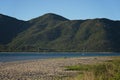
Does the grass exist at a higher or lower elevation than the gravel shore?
higher

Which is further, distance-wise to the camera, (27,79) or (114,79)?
(27,79)

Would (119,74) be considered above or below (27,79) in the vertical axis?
above

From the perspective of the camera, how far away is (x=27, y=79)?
906 inches

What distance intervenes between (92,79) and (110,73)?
137 centimetres

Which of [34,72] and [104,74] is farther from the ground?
[104,74]

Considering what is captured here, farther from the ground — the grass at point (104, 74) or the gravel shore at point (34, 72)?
the grass at point (104, 74)

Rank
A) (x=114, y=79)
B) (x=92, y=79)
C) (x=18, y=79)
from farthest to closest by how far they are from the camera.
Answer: (x=18, y=79)
(x=92, y=79)
(x=114, y=79)

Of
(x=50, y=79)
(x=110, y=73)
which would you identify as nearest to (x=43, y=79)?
(x=50, y=79)

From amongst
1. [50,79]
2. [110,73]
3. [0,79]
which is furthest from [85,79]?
[0,79]

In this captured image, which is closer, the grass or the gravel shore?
the grass

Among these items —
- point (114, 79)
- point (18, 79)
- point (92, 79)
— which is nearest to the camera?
point (114, 79)

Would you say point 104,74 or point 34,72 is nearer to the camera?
point 104,74

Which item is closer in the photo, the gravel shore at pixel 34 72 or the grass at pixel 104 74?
the grass at pixel 104 74

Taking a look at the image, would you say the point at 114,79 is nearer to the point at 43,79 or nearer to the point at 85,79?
the point at 85,79
